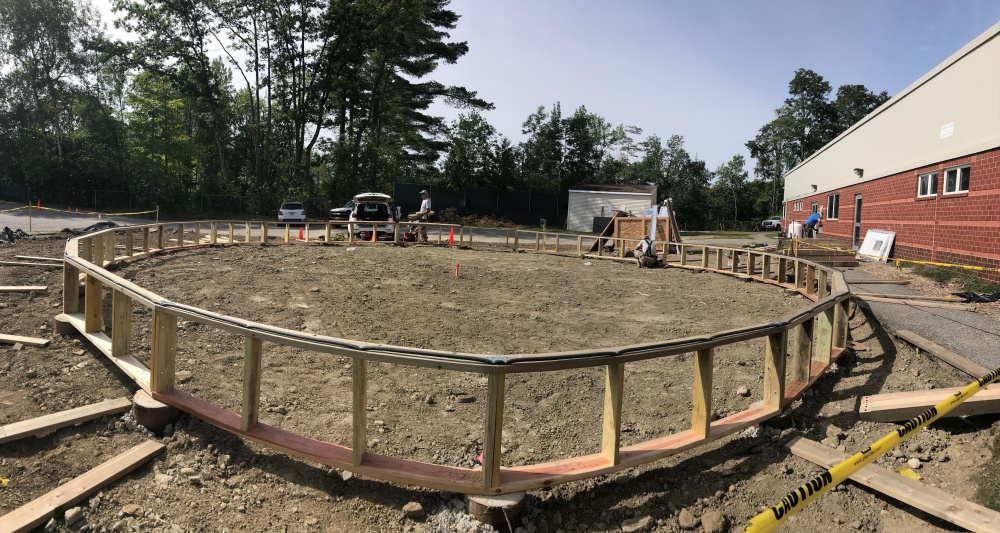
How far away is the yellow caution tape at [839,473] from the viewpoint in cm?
260

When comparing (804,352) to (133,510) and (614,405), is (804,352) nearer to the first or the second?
(614,405)

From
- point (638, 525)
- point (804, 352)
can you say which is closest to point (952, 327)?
point (804, 352)

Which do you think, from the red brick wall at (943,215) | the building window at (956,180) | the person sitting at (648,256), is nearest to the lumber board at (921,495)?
the red brick wall at (943,215)

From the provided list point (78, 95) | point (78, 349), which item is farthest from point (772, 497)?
point (78, 95)

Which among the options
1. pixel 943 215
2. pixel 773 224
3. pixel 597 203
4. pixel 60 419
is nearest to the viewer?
pixel 60 419

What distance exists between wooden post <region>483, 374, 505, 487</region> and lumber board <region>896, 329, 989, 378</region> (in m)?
4.94

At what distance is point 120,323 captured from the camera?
5191 millimetres

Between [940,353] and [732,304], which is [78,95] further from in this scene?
[940,353]

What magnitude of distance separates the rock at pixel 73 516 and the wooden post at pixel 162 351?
1172mm

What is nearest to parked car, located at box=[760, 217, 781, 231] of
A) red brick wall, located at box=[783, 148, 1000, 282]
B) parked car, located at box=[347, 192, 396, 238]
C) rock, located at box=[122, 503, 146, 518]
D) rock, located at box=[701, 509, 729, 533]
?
red brick wall, located at box=[783, 148, 1000, 282]

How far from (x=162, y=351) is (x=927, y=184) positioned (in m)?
20.1

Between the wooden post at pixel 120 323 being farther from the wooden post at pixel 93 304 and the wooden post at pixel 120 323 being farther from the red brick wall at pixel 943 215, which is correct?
the red brick wall at pixel 943 215

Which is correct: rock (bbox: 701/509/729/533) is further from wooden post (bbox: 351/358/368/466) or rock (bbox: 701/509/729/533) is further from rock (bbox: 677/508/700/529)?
wooden post (bbox: 351/358/368/466)

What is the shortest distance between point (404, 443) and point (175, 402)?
178cm
